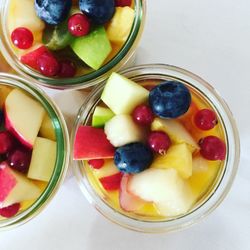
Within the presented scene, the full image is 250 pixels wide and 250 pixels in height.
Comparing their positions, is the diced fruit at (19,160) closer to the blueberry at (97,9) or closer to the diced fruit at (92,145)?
the diced fruit at (92,145)

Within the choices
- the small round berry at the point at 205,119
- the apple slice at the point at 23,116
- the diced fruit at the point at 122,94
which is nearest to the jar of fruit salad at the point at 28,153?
the apple slice at the point at 23,116

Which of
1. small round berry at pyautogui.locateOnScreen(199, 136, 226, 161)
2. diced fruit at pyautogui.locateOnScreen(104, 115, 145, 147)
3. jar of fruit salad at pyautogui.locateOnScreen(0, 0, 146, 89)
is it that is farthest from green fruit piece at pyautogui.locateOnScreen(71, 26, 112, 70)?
small round berry at pyautogui.locateOnScreen(199, 136, 226, 161)

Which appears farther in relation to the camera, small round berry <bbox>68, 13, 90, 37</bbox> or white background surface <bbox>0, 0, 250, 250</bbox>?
white background surface <bbox>0, 0, 250, 250</bbox>

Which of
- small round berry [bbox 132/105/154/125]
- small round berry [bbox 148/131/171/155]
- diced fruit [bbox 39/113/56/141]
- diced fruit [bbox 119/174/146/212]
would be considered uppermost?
small round berry [bbox 132/105/154/125]

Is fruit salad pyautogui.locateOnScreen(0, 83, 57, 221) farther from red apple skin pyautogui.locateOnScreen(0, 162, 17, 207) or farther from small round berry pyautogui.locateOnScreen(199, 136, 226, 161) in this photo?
small round berry pyautogui.locateOnScreen(199, 136, 226, 161)

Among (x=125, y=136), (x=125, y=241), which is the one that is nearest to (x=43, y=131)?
(x=125, y=136)

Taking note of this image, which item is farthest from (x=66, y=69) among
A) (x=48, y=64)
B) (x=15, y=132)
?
(x=15, y=132)

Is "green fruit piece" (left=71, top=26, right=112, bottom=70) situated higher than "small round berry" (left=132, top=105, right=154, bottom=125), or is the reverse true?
"green fruit piece" (left=71, top=26, right=112, bottom=70)
